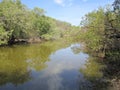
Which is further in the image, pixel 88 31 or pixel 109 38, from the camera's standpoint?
pixel 88 31

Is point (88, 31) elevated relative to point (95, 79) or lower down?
elevated

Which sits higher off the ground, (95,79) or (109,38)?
(109,38)

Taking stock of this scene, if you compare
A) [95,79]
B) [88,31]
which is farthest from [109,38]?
[88,31]

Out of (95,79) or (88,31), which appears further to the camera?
(88,31)

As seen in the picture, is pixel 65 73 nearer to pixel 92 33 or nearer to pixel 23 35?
pixel 92 33

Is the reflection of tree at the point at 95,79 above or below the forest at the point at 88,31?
below

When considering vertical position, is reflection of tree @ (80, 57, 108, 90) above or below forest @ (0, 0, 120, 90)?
below

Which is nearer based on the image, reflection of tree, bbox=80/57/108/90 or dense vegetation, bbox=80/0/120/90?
reflection of tree, bbox=80/57/108/90

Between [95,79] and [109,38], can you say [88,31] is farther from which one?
[95,79]

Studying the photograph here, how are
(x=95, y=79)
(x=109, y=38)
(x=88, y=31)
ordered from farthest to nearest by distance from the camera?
(x=88, y=31) < (x=109, y=38) < (x=95, y=79)

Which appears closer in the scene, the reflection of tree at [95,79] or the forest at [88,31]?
the reflection of tree at [95,79]

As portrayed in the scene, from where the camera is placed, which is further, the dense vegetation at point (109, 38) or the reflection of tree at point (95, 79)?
the dense vegetation at point (109, 38)

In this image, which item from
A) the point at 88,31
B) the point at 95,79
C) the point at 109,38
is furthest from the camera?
the point at 88,31

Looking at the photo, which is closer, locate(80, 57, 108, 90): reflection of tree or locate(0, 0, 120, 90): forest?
locate(80, 57, 108, 90): reflection of tree
